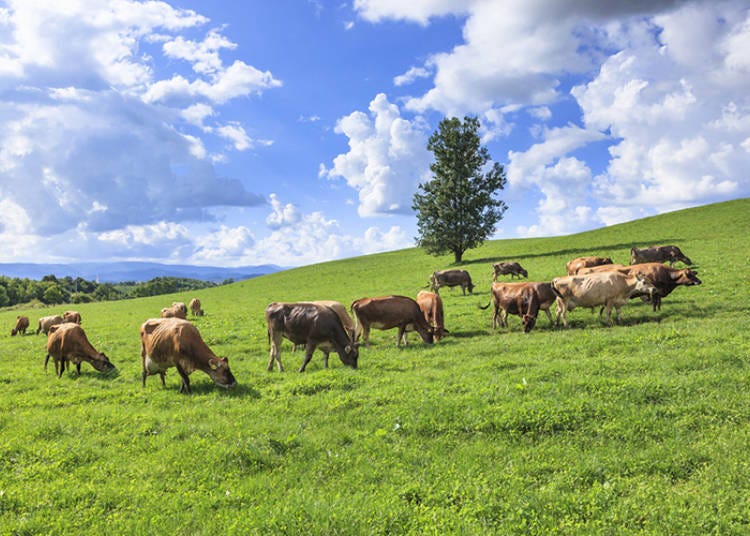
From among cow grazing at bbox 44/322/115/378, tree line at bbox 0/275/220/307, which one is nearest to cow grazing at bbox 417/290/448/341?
cow grazing at bbox 44/322/115/378

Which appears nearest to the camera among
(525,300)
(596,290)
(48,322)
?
(596,290)

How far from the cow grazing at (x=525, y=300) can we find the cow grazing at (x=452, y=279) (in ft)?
43.3

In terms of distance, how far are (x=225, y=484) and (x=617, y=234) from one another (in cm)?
6278

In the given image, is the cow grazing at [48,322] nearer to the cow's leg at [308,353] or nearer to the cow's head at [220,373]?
the cow's head at [220,373]

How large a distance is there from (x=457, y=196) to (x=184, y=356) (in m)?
45.7

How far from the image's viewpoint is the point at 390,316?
55.5ft

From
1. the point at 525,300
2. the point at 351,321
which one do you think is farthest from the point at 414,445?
the point at 525,300

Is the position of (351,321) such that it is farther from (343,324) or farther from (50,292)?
(50,292)

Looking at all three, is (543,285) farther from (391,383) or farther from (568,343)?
(391,383)

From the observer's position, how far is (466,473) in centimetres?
711

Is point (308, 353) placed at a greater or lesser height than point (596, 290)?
lesser

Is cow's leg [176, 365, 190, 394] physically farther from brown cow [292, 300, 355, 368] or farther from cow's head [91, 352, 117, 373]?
cow's head [91, 352, 117, 373]

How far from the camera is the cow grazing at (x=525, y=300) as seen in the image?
704 inches

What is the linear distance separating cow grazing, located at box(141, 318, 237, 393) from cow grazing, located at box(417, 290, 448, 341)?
8504 mm
